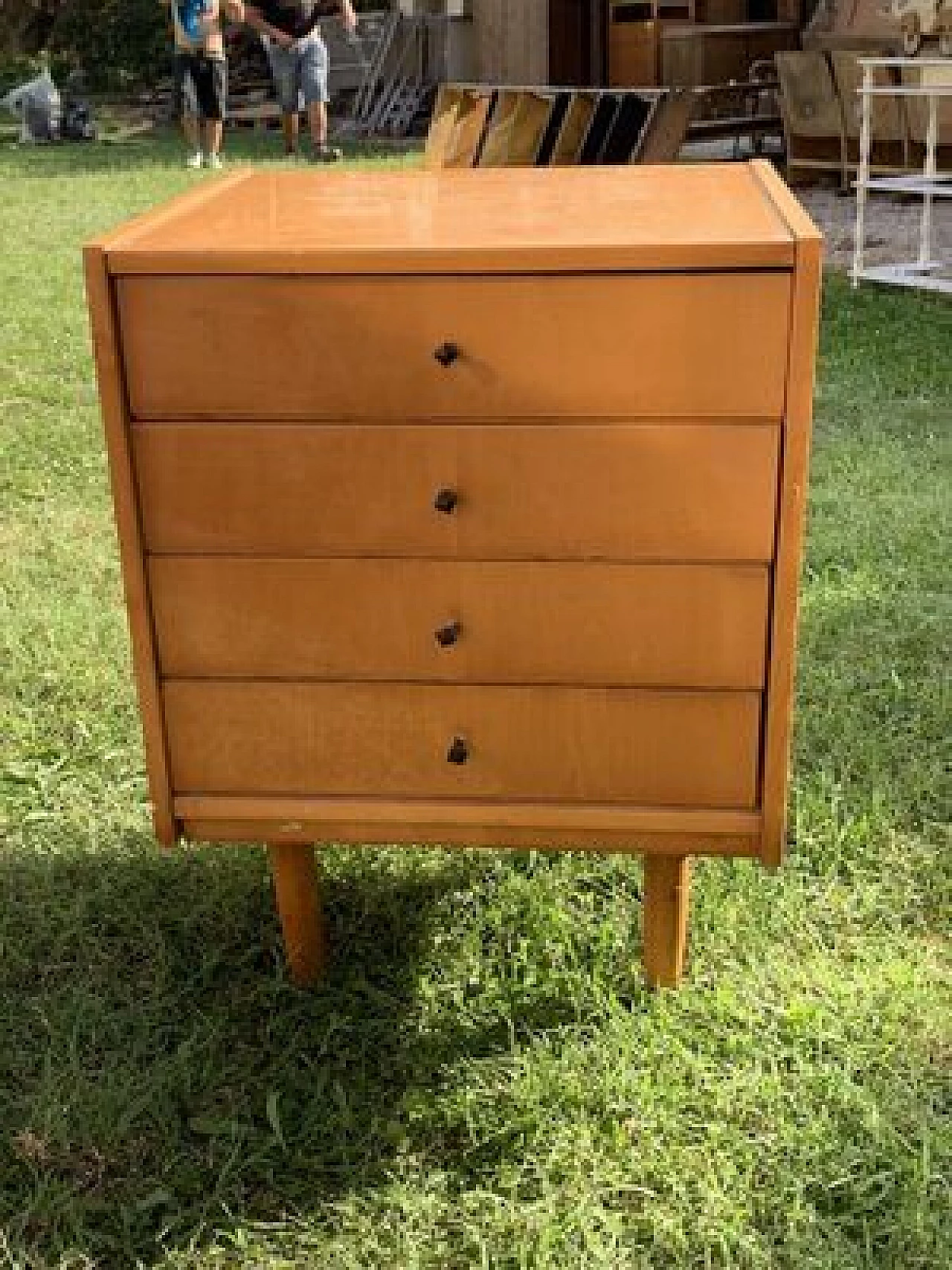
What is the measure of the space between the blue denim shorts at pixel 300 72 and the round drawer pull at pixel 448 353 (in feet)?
37.1

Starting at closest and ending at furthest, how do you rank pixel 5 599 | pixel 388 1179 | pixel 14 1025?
1. pixel 388 1179
2. pixel 14 1025
3. pixel 5 599

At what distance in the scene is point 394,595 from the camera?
6.46 feet

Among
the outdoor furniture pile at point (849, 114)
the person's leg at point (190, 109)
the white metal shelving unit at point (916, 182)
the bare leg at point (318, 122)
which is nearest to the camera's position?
the white metal shelving unit at point (916, 182)

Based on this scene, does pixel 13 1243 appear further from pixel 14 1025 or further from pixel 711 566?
pixel 711 566

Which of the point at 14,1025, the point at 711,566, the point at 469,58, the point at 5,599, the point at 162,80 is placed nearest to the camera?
the point at 711,566

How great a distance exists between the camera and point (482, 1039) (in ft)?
7.53

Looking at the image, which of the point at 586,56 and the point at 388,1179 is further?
the point at 586,56

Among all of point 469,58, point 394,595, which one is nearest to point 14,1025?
point 394,595

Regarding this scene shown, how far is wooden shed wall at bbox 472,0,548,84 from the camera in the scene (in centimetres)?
1350

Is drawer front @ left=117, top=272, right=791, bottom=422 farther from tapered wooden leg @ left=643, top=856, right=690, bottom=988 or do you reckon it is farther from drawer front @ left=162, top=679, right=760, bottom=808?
tapered wooden leg @ left=643, top=856, right=690, bottom=988

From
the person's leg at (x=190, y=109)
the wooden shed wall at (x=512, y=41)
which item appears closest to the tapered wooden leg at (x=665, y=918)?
the person's leg at (x=190, y=109)

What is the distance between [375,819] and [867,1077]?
29.5 inches

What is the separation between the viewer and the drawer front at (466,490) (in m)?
1.86

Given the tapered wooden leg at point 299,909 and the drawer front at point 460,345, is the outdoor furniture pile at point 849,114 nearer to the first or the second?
the tapered wooden leg at point 299,909
